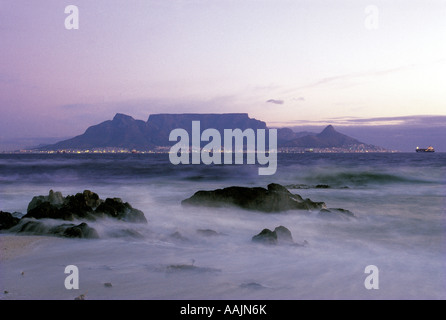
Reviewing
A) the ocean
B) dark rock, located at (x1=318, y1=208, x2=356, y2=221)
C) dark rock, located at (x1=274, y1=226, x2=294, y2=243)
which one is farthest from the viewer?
dark rock, located at (x1=318, y1=208, x2=356, y2=221)

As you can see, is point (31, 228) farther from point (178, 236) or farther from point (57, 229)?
point (178, 236)

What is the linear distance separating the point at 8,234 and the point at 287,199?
711cm

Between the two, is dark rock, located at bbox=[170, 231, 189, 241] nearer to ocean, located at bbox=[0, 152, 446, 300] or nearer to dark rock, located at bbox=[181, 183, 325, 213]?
ocean, located at bbox=[0, 152, 446, 300]

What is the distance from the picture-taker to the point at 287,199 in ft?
37.9

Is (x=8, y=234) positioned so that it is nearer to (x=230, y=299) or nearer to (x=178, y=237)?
(x=178, y=237)

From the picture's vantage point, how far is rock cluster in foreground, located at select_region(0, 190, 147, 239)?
307 inches

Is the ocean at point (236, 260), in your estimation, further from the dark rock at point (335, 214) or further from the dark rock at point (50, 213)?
the dark rock at point (50, 213)

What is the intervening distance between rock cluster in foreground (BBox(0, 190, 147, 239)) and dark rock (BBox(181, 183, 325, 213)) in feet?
9.97

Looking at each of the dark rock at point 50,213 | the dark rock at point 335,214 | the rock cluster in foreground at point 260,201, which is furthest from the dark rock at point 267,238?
the dark rock at point 50,213

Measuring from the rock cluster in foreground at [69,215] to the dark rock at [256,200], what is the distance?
9.97ft

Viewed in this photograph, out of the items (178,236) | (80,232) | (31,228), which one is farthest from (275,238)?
(31,228)

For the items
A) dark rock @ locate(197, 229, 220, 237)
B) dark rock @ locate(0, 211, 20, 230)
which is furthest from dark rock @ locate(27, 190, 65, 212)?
dark rock @ locate(197, 229, 220, 237)

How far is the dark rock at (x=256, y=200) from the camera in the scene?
37.6ft
